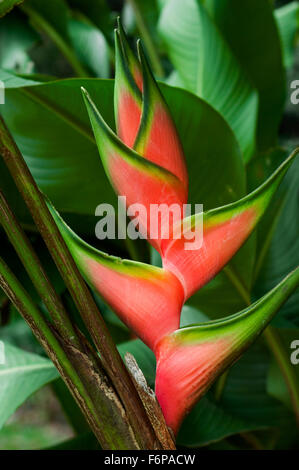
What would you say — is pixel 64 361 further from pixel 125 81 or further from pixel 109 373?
pixel 125 81

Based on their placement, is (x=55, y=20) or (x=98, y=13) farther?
(x=98, y=13)

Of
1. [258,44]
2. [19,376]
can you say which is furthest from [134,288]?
[258,44]

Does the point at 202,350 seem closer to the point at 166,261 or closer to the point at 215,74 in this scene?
the point at 166,261

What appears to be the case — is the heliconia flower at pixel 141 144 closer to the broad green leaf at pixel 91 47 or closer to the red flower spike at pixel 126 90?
the red flower spike at pixel 126 90

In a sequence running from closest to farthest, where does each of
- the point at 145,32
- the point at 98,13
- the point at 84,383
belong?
the point at 84,383 < the point at 98,13 < the point at 145,32

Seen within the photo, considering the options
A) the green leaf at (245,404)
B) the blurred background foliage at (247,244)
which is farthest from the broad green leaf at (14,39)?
the green leaf at (245,404)

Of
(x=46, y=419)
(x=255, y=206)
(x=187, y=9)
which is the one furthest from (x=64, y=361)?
(x=46, y=419)

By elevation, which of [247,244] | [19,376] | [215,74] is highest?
[215,74]
